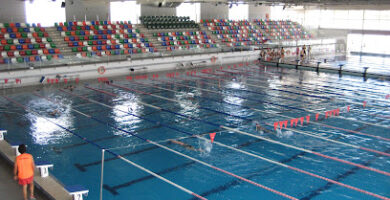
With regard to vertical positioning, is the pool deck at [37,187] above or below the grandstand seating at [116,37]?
below

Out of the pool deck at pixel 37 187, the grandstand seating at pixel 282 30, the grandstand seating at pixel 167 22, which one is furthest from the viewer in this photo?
the grandstand seating at pixel 282 30

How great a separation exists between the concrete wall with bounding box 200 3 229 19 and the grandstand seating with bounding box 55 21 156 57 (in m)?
9.58

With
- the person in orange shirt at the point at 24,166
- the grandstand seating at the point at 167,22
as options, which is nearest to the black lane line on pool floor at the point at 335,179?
the person in orange shirt at the point at 24,166

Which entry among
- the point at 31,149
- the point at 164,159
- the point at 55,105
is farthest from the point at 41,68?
the point at 164,159

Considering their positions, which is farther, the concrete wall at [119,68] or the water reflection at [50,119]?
the concrete wall at [119,68]

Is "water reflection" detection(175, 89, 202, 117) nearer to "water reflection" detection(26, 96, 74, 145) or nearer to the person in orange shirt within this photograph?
"water reflection" detection(26, 96, 74, 145)

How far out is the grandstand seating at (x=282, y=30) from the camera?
3888cm

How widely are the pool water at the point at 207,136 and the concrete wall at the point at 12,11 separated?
895 centimetres

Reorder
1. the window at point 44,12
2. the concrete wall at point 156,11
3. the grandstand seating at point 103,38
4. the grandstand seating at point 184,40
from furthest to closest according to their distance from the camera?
the concrete wall at point 156,11, the grandstand seating at point 184,40, the window at point 44,12, the grandstand seating at point 103,38

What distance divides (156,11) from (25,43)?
41.5ft

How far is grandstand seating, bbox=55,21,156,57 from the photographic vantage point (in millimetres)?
24000

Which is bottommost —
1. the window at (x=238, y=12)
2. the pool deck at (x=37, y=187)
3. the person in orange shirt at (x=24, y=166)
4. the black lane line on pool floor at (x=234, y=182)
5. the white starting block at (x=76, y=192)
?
the black lane line on pool floor at (x=234, y=182)

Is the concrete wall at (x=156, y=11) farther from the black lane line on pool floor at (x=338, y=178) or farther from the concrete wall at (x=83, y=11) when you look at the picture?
the black lane line on pool floor at (x=338, y=178)

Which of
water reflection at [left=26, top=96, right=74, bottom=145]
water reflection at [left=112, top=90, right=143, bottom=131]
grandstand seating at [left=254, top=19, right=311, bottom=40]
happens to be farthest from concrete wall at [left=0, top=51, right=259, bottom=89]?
grandstand seating at [left=254, top=19, right=311, bottom=40]
